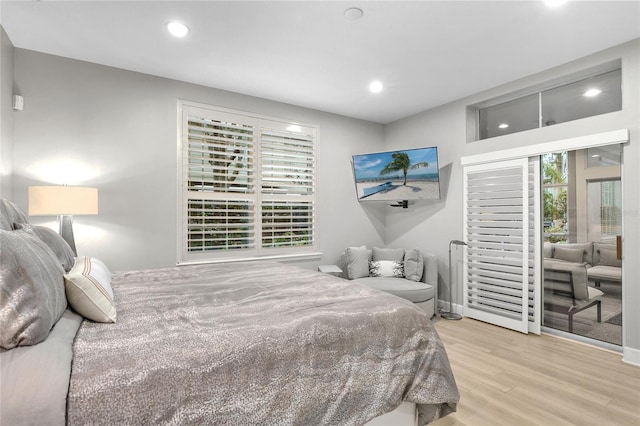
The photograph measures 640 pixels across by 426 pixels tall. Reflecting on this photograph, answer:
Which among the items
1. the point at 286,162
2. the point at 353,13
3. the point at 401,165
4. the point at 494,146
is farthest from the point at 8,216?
the point at 494,146

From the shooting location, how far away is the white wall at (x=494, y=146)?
109 inches

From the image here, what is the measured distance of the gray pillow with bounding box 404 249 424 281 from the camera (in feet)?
13.6

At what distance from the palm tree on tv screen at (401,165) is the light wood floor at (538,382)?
209cm

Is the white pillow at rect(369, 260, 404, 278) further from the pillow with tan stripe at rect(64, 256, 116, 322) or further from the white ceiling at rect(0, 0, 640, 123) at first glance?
the pillow with tan stripe at rect(64, 256, 116, 322)

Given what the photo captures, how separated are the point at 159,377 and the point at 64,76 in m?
3.26

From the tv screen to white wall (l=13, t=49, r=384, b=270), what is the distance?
6.49 feet

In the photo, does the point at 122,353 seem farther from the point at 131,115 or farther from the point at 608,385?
the point at 608,385

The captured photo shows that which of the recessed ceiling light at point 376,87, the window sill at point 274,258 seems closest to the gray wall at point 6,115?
the window sill at point 274,258

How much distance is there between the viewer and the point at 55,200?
8.33ft

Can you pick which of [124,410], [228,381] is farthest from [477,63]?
[124,410]

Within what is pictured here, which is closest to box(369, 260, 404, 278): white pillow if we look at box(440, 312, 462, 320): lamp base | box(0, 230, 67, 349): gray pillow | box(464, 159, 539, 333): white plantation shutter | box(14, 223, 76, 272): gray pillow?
box(440, 312, 462, 320): lamp base

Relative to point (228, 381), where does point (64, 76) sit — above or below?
above

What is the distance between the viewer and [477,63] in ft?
10.4

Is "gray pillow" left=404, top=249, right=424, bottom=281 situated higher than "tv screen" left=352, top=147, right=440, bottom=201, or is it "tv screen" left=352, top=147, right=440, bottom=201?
"tv screen" left=352, top=147, right=440, bottom=201
